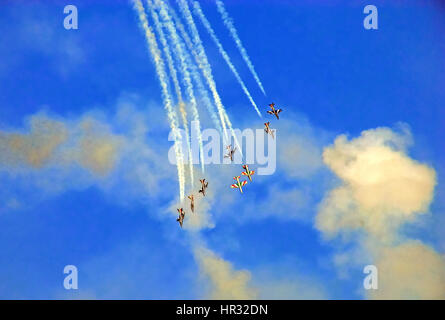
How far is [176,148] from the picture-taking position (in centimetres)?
2927

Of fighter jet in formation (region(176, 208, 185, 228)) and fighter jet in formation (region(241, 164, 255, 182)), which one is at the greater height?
fighter jet in formation (region(241, 164, 255, 182))

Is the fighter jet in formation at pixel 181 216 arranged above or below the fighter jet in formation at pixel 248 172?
below
